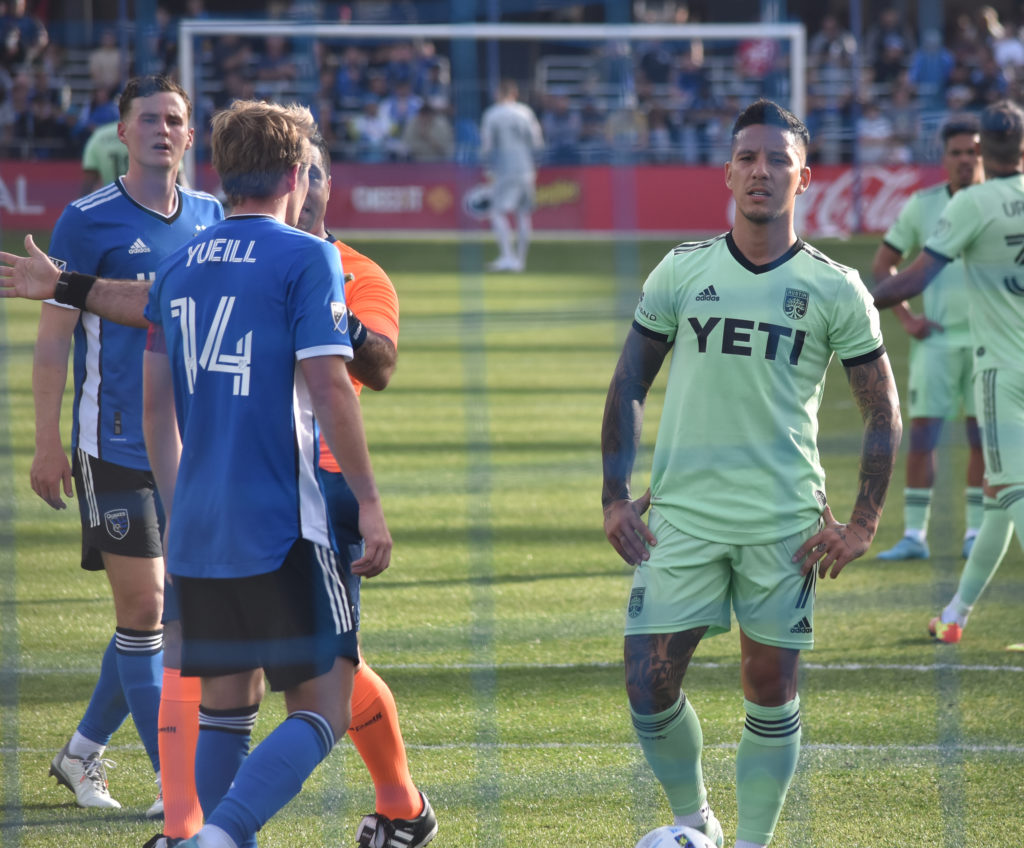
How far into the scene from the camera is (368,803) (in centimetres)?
385

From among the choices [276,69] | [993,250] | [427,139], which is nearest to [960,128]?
[993,250]

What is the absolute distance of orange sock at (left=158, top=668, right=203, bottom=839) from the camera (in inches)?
125

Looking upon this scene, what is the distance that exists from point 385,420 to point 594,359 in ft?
10.2

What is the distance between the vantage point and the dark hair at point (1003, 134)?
189 inches

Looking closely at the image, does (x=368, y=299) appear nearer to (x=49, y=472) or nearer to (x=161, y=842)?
(x=49, y=472)

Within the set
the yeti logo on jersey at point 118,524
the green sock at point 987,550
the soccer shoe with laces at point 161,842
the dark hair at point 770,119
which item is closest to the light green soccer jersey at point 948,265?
the green sock at point 987,550

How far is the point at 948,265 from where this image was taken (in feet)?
20.4

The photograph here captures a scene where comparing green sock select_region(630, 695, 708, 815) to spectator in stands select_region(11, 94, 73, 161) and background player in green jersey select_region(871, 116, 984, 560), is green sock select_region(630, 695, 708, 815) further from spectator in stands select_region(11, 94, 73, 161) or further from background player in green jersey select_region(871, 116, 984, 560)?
spectator in stands select_region(11, 94, 73, 161)

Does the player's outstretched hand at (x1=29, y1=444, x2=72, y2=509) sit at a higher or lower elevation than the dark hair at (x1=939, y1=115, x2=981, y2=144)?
lower

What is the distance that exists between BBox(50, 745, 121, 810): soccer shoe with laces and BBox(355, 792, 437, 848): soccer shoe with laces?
80 centimetres

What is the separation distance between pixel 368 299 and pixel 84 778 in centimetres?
161

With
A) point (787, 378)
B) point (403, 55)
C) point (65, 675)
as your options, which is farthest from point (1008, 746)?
point (403, 55)

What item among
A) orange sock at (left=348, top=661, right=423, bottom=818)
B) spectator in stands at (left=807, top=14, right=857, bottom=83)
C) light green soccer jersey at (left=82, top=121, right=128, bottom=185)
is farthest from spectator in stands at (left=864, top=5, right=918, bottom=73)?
orange sock at (left=348, top=661, right=423, bottom=818)

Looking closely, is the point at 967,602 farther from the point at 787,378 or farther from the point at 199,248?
the point at 199,248
